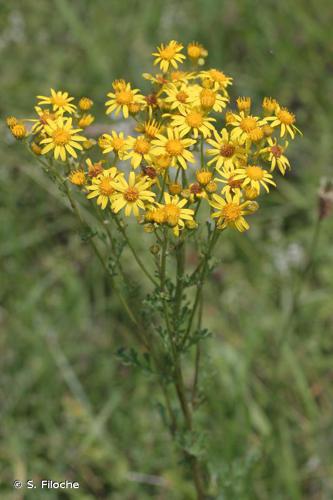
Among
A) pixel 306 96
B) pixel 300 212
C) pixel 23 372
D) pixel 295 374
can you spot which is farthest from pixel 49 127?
pixel 306 96

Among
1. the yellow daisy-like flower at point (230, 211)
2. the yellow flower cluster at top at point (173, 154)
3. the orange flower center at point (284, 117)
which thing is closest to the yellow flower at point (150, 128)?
the yellow flower cluster at top at point (173, 154)

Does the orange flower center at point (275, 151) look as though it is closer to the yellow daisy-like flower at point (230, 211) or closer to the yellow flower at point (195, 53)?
the yellow daisy-like flower at point (230, 211)

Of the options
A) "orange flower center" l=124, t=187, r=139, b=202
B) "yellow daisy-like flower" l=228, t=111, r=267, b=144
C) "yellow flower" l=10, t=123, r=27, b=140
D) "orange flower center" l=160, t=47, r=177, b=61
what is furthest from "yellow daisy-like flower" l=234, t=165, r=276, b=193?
"yellow flower" l=10, t=123, r=27, b=140

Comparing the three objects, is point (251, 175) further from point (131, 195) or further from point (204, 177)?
point (131, 195)

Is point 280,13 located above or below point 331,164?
above

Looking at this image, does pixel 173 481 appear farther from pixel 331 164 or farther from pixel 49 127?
pixel 331 164
